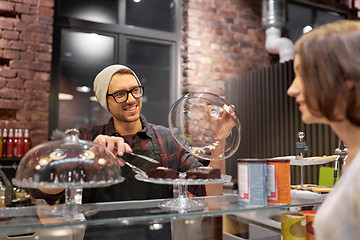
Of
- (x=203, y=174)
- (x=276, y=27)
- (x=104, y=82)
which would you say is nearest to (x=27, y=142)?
(x=104, y=82)

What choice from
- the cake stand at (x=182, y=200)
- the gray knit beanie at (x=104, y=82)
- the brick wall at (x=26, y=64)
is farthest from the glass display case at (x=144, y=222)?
the brick wall at (x=26, y=64)

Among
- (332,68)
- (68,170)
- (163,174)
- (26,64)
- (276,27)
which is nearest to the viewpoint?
(332,68)

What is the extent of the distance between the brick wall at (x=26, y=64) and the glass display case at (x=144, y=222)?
87.1 inches

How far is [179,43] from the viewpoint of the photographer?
403 cm

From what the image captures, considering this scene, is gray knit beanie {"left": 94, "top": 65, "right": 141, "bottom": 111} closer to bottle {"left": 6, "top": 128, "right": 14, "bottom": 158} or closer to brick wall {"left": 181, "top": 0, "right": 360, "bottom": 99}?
bottle {"left": 6, "top": 128, "right": 14, "bottom": 158}

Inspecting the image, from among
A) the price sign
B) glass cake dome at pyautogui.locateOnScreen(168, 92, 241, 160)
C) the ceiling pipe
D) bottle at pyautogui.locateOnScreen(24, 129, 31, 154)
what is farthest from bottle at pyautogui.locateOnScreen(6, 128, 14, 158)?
the ceiling pipe

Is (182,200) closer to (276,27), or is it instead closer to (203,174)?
(203,174)

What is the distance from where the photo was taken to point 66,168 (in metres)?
0.85

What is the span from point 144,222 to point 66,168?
26 centimetres

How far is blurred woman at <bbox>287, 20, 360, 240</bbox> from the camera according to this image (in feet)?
1.91

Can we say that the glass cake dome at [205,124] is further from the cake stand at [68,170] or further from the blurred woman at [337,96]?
the blurred woman at [337,96]

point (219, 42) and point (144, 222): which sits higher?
point (219, 42)

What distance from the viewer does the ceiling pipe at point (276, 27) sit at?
3883 millimetres

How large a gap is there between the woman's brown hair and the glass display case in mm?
475
